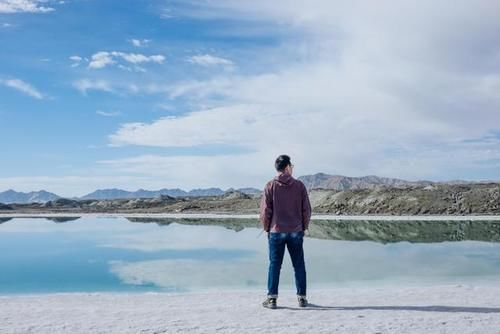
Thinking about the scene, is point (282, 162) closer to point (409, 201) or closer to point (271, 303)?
point (271, 303)

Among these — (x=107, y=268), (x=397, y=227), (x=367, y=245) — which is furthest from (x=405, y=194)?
(x=107, y=268)

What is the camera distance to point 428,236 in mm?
18516

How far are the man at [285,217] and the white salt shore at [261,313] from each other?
16.4 inches

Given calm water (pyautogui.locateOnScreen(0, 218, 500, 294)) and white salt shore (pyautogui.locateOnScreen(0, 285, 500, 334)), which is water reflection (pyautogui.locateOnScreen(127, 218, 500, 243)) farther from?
white salt shore (pyautogui.locateOnScreen(0, 285, 500, 334))

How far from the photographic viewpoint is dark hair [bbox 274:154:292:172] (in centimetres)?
631

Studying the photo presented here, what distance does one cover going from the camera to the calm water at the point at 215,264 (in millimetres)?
9672

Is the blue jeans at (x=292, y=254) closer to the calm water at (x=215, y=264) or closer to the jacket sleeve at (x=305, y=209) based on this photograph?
the jacket sleeve at (x=305, y=209)

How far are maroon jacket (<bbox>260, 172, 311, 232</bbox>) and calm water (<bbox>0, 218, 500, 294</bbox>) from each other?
A: 270 centimetres

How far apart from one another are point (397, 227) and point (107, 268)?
1369 centimetres

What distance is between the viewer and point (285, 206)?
624 centimetres

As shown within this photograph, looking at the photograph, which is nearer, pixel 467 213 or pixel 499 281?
pixel 499 281

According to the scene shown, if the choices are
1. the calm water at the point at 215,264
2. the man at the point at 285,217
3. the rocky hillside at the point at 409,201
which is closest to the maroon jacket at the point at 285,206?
the man at the point at 285,217

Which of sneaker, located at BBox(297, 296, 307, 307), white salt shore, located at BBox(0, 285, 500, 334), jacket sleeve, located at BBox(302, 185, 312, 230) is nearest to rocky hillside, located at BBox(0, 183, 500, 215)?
white salt shore, located at BBox(0, 285, 500, 334)

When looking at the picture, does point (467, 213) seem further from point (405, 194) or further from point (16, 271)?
point (16, 271)
